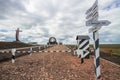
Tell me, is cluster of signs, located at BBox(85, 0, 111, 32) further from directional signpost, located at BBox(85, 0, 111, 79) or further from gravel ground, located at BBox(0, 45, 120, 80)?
gravel ground, located at BBox(0, 45, 120, 80)

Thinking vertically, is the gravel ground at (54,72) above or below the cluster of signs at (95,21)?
below

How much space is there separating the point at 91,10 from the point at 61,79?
337 centimetres

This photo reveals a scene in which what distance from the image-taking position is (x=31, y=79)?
343 inches

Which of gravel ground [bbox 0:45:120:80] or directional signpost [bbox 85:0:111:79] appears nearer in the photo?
directional signpost [bbox 85:0:111:79]

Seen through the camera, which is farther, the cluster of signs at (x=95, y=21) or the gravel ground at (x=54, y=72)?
the gravel ground at (x=54, y=72)

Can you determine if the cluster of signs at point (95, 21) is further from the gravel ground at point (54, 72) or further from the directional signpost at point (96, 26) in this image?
the gravel ground at point (54, 72)

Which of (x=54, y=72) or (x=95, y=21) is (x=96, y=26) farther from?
(x=54, y=72)

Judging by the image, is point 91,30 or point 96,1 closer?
point 96,1

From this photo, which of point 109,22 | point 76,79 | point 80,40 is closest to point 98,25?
point 109,22

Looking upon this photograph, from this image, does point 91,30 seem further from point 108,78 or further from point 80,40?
point 80,40

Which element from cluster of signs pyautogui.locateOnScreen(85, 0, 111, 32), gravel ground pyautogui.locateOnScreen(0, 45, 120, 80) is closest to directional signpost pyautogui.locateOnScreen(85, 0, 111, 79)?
cluster of signs pyautogui.locateOnScreen(85, 0, 111, 32)

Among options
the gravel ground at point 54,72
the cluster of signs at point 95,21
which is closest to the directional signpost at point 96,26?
the cluster of signs at point 95,21

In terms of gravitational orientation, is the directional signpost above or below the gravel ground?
above

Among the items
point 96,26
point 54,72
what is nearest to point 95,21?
point 96,26
